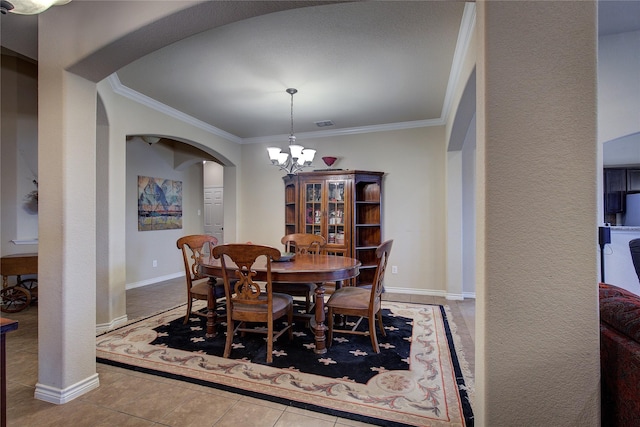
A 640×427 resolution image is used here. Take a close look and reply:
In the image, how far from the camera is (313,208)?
468cm

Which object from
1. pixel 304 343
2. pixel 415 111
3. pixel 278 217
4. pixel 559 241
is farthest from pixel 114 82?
pixel 559 241

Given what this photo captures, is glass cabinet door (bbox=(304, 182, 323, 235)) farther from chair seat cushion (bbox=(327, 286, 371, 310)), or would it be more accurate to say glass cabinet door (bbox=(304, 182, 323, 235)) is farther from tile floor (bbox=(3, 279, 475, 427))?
tile floor (bbox=(3, 279, 475, 427))

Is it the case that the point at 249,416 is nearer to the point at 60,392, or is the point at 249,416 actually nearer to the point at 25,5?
the point at 60,392

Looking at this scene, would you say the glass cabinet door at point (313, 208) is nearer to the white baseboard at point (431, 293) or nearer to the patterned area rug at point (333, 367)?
the white baseboard at point (431, 293)

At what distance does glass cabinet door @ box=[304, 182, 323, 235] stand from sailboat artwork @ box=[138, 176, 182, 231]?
2.82 meters

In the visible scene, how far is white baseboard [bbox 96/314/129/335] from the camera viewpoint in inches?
119

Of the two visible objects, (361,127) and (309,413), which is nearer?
(309,413)

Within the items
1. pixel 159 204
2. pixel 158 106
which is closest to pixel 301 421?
pixel 158 106

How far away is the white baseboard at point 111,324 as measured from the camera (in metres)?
3.02

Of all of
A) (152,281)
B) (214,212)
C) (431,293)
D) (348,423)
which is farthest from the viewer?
(214,212)

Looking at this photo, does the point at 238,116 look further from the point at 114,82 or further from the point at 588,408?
the point at 588,408

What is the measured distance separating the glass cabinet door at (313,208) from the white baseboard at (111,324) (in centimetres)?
252

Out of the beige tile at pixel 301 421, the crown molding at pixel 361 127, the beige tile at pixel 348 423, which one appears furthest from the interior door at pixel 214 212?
the beige tile at pixel 348 423

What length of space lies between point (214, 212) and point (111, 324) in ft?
12.2
